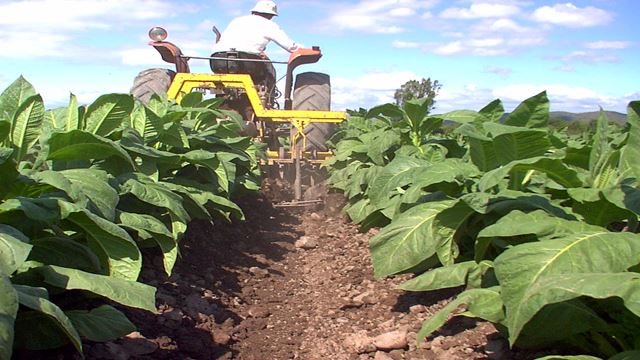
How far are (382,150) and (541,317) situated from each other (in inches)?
114

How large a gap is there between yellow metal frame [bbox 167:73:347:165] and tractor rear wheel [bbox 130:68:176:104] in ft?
1.48

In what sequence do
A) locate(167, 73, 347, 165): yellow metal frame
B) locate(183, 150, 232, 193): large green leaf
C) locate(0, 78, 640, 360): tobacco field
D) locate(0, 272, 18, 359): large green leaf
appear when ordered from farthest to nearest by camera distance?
locate(167, 73, 347, 165): yellow metal frame, locate(183, 150, 232, 193): large green leaf, locate(0, 78, 640, 360): tobacco field, locate(0, 272, 18, 359): large green leaf

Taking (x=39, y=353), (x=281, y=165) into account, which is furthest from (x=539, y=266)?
(x=281, y=165)

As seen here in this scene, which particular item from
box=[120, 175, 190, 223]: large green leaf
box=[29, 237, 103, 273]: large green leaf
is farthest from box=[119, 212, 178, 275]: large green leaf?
box=[29, 237, 103, 273]: large green leaf

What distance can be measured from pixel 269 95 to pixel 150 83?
1.56 meters

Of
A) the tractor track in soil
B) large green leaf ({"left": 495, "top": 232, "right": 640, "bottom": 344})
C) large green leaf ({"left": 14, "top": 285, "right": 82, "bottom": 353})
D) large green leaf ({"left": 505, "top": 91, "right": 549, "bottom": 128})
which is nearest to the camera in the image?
large green leaf ({"left": 14, "top": 285, "right": 82, "bottom": 353})

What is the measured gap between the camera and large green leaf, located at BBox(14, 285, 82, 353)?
1.82 m

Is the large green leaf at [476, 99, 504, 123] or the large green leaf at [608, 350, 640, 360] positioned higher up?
the large green leaf at [476, 99, 504, 123]

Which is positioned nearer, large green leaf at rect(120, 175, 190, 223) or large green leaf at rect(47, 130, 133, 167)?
large green leaf at rect(47, 130, 133, 167)

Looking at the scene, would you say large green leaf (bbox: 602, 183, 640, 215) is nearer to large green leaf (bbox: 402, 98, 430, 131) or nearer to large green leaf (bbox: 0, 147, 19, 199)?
large green leaf (bbox: 0, 147, 19, 199)

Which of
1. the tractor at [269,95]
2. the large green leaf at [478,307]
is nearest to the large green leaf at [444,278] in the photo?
the large green leaf at [478,307]

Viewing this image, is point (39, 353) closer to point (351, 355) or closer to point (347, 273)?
point (351, 355)

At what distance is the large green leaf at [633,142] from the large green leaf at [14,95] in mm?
2374

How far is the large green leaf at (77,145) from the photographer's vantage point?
2758mm
